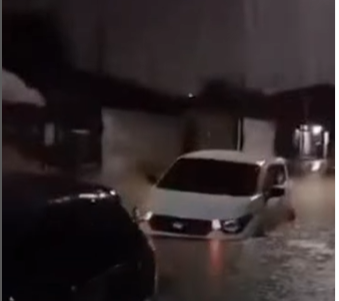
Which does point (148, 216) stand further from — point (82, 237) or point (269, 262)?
point (269, 262)

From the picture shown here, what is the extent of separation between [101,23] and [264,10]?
1.09 ft

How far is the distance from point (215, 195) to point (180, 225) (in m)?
0.09

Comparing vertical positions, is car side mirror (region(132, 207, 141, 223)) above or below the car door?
below

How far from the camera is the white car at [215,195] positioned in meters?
1.66

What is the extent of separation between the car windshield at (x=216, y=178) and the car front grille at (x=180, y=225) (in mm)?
62

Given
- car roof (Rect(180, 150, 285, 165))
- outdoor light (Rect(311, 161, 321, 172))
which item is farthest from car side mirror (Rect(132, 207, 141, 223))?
outdoor light (Rect(311, 161, 321, 172))

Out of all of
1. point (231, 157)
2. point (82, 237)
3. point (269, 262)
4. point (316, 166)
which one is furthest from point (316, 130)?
point (82, 237)

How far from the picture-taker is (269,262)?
5.55 ft

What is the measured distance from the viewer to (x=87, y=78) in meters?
1.64

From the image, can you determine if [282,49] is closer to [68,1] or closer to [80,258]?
[68,1]

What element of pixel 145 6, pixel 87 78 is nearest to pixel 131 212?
pixel 87 78

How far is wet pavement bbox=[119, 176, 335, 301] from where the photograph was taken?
1.66m

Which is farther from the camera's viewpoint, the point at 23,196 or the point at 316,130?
the point at 316,130

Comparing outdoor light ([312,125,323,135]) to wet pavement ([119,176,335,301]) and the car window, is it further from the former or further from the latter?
the car window
